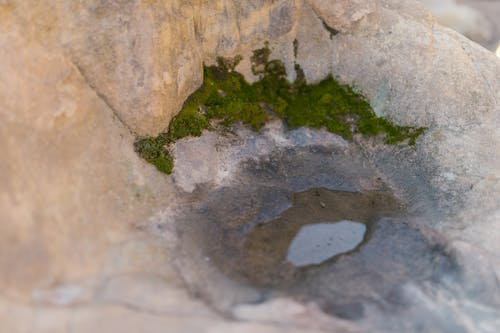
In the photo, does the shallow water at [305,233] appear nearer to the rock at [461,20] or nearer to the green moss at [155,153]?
the green moss at [155,153]

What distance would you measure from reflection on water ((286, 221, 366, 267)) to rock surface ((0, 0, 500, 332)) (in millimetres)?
1807

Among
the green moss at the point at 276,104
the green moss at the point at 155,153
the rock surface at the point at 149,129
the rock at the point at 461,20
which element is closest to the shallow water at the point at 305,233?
the rock surface at the point at 149,129

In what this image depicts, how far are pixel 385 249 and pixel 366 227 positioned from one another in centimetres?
86

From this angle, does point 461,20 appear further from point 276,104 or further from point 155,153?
point 155,153

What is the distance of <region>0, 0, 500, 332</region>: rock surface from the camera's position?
405 inches

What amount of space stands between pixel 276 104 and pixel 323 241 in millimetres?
4807

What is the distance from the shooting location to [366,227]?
13266 mm

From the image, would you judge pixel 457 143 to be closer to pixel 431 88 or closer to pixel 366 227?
pixel 431 88

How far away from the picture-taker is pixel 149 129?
45.0 feet

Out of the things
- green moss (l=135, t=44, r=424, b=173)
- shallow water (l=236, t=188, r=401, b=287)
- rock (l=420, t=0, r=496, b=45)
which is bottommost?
shallow water (l=236, t=188, r=401, b=287)

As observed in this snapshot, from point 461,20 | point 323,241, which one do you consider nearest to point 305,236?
point 323,241

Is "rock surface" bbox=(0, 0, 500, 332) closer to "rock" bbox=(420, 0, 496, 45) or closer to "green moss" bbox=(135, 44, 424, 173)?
"green moss" bbox=(135, 44, 424, 173)

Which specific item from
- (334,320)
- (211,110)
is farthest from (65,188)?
(334,320)

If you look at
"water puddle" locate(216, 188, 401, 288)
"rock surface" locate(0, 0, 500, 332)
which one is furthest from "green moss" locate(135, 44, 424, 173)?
"water puddle" locate(216, 188, 401, 288)
